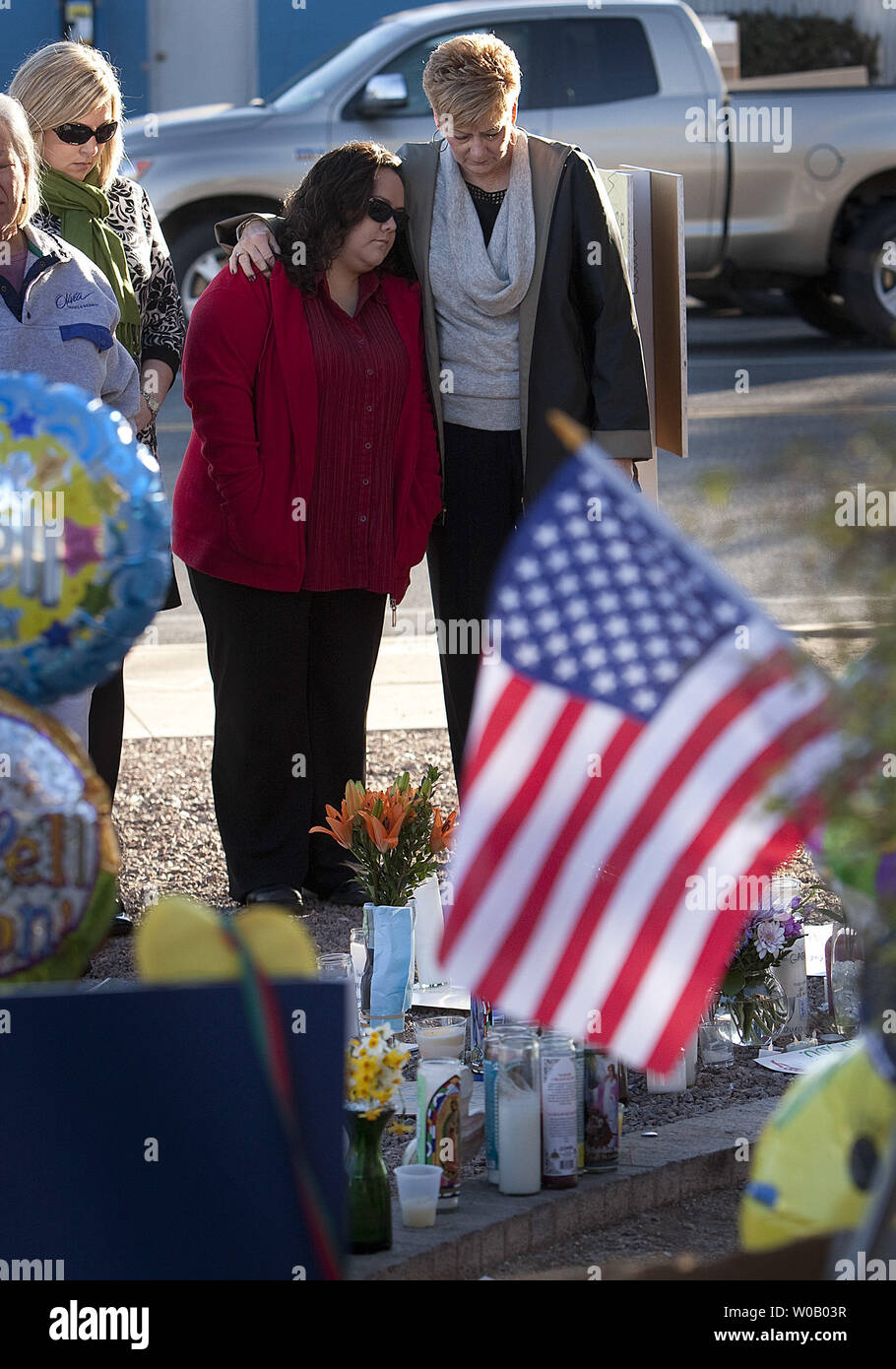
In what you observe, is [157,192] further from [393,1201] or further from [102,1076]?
[102,1076]

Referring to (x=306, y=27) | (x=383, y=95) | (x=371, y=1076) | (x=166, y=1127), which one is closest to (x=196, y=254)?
(x=383, y=95)

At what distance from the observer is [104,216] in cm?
477

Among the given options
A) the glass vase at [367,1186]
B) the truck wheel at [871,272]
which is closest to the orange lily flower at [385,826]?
the glass vase at [367,1186]

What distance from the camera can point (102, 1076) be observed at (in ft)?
7.84

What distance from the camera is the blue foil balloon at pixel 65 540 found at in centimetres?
262

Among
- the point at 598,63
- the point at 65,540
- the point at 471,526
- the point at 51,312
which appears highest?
the point at 598,63

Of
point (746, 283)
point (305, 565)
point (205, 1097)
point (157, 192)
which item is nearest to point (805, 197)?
point (746, 283)

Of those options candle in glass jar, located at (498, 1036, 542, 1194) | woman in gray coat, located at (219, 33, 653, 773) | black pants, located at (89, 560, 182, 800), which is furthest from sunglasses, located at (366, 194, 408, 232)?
candle in glass jar, located at (498, 1036, 542, 1194)

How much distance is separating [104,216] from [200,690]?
3.10 m

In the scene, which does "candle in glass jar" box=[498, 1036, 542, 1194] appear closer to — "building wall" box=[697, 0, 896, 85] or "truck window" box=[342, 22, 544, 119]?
"truck window" box=[342, 22, 544, 119]

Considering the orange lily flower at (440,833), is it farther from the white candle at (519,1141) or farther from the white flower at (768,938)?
the white candle at (519,1141)

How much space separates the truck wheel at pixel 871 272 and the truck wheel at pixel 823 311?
844 mm

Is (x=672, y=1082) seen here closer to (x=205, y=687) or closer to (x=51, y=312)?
(x=51, y=312)

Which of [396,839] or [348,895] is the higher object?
[396,839]
